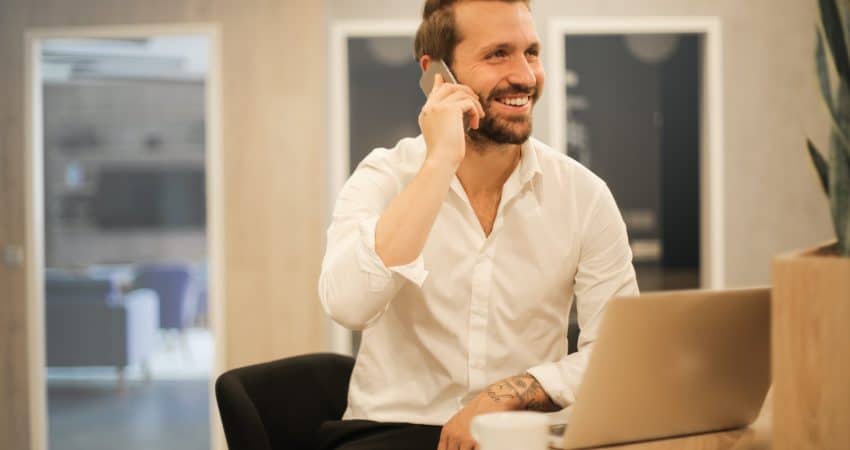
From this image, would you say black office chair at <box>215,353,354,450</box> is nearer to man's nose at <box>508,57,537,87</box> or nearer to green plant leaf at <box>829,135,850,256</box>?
man's nose at <box>508,57,537,87</box>

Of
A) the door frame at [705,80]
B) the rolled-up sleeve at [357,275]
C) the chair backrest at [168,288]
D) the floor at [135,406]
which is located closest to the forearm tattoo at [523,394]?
the rolled-up sleeve at [357,275]

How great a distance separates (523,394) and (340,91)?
375cm

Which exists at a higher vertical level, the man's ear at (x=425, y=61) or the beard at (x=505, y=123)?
the man's ear at (x=425, y=61)

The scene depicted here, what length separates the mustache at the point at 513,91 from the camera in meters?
1.61

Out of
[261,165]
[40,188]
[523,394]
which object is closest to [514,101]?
[523,394]

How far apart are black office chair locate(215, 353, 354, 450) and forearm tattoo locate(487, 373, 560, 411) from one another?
0.47m

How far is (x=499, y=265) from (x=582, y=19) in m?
3.58

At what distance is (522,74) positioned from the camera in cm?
160

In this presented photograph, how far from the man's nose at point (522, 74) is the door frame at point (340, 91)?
339 centimetres

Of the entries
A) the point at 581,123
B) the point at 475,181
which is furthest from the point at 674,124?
the point at 475,181

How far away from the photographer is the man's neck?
5.63 ft

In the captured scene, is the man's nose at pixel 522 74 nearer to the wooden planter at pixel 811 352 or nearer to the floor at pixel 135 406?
the wooden planter at pixel 811 352

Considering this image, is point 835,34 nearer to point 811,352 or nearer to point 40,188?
point 811,352

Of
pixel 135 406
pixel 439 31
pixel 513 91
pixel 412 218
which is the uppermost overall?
pixel 439 31
